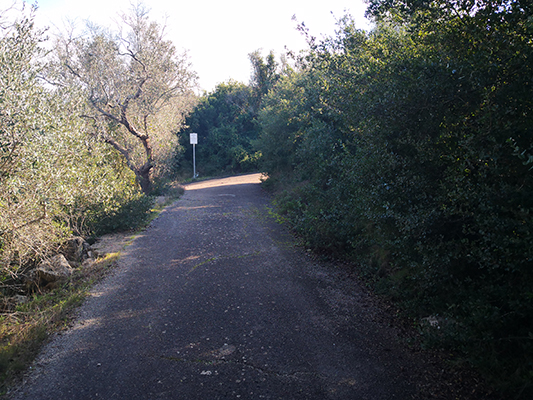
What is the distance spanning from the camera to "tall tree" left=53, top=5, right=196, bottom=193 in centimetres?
1242

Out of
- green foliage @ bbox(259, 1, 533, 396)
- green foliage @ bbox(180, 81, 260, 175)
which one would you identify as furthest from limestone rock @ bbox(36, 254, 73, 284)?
green foliage @ bbox(180, 81, 260, 175)

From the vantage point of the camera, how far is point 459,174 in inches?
163

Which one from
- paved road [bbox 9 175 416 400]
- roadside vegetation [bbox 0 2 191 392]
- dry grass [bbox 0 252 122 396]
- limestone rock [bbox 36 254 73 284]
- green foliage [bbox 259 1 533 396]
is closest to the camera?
green foliage [bbox 259 1 533 396]

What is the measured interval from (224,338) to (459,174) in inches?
133

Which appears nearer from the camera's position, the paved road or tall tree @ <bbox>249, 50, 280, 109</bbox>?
the paved road

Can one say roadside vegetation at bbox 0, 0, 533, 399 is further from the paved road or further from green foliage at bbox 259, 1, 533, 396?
the paved road

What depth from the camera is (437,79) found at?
454 cm

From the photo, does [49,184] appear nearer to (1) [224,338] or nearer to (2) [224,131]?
(1) [224,338]

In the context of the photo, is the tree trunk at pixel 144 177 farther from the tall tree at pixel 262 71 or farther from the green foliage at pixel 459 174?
the tall tree at pixel 262 71

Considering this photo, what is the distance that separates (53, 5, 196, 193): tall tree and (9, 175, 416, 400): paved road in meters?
7.04

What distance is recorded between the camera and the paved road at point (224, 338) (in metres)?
3.74

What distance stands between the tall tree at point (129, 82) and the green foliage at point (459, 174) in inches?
371

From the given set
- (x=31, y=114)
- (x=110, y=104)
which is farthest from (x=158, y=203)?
(x=31, y=114)

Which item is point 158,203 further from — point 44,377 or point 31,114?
point 44,377
